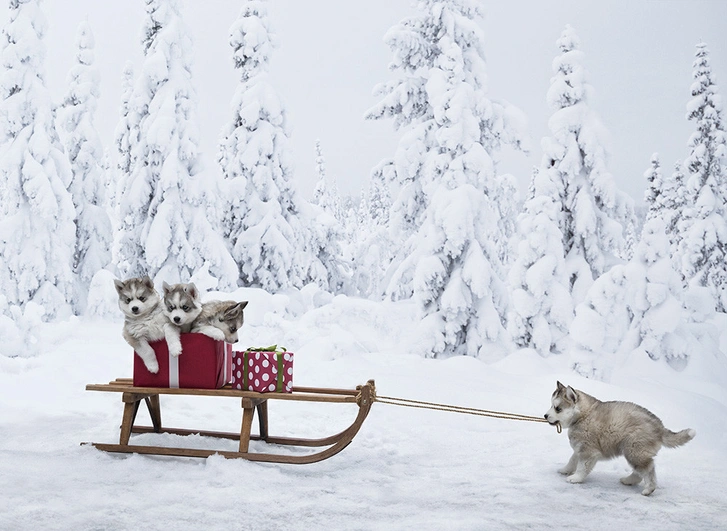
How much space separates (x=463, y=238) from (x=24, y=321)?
806cm

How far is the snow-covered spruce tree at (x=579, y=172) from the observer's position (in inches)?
577

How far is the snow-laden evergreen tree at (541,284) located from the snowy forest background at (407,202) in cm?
4

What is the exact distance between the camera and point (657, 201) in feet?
82.8

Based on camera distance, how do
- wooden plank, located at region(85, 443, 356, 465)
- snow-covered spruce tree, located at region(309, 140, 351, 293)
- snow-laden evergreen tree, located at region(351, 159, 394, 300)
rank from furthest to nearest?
snow-covered spruce tree, located at region(309, 140, 351, 293) < snow-laden evergreen tree, located at region(351, 159, 394, 300) < wooden plank, located at region(85, 443, 356, 465)

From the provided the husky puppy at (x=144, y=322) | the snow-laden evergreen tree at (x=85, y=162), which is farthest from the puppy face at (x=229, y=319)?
the snow-laden evergreen tree at (x=85, y=162)

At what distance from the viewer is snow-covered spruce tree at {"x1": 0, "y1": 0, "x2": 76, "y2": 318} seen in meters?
17.4

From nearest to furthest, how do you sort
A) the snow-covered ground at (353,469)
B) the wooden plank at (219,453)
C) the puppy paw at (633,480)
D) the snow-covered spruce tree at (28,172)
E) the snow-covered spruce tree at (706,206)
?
the snow-covered ground at (353,469) < the puppy paw at (633,480) < the wooden plank at (219,453) < the snow-covered spruce tree at (28,172) < the snow-covered spruce tree at (706,206)

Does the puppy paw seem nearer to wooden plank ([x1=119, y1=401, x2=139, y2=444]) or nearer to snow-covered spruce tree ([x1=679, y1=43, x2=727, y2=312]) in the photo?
wooden plank ([x1=119, y1=401, x2=139, y2=444])

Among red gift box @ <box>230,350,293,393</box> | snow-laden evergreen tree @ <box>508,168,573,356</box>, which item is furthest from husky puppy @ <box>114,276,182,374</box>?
snow-laden evergreen tree @ <box>508,168,573,356</box>

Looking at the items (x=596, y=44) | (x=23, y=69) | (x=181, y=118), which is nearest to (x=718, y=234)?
(x=596, y=44)

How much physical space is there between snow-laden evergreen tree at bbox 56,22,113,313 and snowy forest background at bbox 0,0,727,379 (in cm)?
6

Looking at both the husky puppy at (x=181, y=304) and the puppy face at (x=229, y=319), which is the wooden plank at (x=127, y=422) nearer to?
the husky puppy at (x=181, y=304)

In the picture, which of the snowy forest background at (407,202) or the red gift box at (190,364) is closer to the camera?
the red gift box at (190,364)

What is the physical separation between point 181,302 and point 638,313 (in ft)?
36.1
